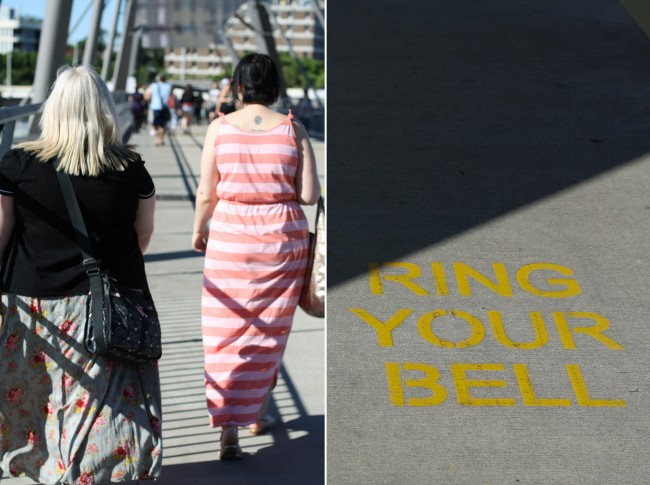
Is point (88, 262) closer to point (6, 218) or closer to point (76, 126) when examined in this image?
point (6, 218)

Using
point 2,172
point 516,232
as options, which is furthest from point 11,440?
point 516,232

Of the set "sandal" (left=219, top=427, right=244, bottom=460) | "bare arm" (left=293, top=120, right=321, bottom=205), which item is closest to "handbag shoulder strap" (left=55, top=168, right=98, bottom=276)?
"bare arm" (left=293, top=120, right=321, bottom=205)

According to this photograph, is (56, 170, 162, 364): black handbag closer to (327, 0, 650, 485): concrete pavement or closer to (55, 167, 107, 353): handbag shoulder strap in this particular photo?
(55, 167, 107, 353): handbag shoulder strap

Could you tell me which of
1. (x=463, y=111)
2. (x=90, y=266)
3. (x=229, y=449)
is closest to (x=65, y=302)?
(x=90, y=266)

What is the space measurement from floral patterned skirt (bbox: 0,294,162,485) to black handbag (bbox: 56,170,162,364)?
0.08m

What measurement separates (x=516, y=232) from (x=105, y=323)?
8.17 ft

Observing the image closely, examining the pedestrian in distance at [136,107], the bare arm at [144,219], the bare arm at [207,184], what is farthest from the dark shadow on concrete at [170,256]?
the pedestrian in distance at [136,107]

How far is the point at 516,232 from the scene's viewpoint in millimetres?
5676

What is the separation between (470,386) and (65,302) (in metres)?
1.76

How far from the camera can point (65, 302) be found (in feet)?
13.6

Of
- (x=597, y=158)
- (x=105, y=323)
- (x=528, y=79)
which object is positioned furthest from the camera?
(x=528, y=79)

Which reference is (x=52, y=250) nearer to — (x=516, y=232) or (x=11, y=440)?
(x=11, y=440)

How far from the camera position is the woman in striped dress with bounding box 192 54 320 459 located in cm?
518

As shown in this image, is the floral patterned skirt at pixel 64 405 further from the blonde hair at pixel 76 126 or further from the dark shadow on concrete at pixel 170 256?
the dark shadow on concrete at pixel 170 256
